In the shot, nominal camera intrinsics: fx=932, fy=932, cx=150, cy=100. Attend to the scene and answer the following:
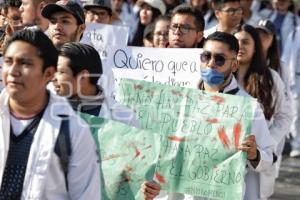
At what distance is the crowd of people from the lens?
4062 millimetres

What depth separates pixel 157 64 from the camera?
6980mm

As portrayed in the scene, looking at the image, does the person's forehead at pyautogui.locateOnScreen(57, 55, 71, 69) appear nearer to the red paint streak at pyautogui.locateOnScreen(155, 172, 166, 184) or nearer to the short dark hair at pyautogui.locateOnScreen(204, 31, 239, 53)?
the red paint streak at pyautogui.locateOnScreen(155, 172, 166, 184)

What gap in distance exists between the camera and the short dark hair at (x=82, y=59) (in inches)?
197

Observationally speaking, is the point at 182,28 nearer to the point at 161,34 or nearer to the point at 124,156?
the point at 161,34

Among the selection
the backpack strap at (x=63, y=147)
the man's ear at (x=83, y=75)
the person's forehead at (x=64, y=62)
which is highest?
the person's forehead at (x=64, y=62)

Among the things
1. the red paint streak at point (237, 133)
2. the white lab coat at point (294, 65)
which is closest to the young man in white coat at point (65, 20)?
the red paint streak at point (237, 133)

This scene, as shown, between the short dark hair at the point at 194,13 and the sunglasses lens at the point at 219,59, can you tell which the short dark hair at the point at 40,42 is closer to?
the sunglasses lens at the point at 219,59

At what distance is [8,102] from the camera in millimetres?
4160

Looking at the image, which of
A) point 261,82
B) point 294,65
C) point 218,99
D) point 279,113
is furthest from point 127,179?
point 294,65

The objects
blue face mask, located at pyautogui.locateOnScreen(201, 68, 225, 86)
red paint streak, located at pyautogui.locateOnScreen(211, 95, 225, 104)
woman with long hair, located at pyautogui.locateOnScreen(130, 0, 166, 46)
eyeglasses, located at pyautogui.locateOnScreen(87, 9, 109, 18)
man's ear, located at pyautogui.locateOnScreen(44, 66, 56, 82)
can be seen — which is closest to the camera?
man's ear, located at pyautogui.locateOnScreen(44, 66, 56, 82)

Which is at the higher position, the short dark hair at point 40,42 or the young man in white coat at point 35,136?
the short dark hair at point 40,42

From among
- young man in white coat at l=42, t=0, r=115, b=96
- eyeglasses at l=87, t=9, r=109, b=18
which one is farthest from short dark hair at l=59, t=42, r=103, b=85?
eyeglasses at l=87, t=9, r=109, b=18

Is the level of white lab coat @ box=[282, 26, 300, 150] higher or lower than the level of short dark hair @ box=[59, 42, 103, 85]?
lower

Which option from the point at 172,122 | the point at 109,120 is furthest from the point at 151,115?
the point at 109,120
